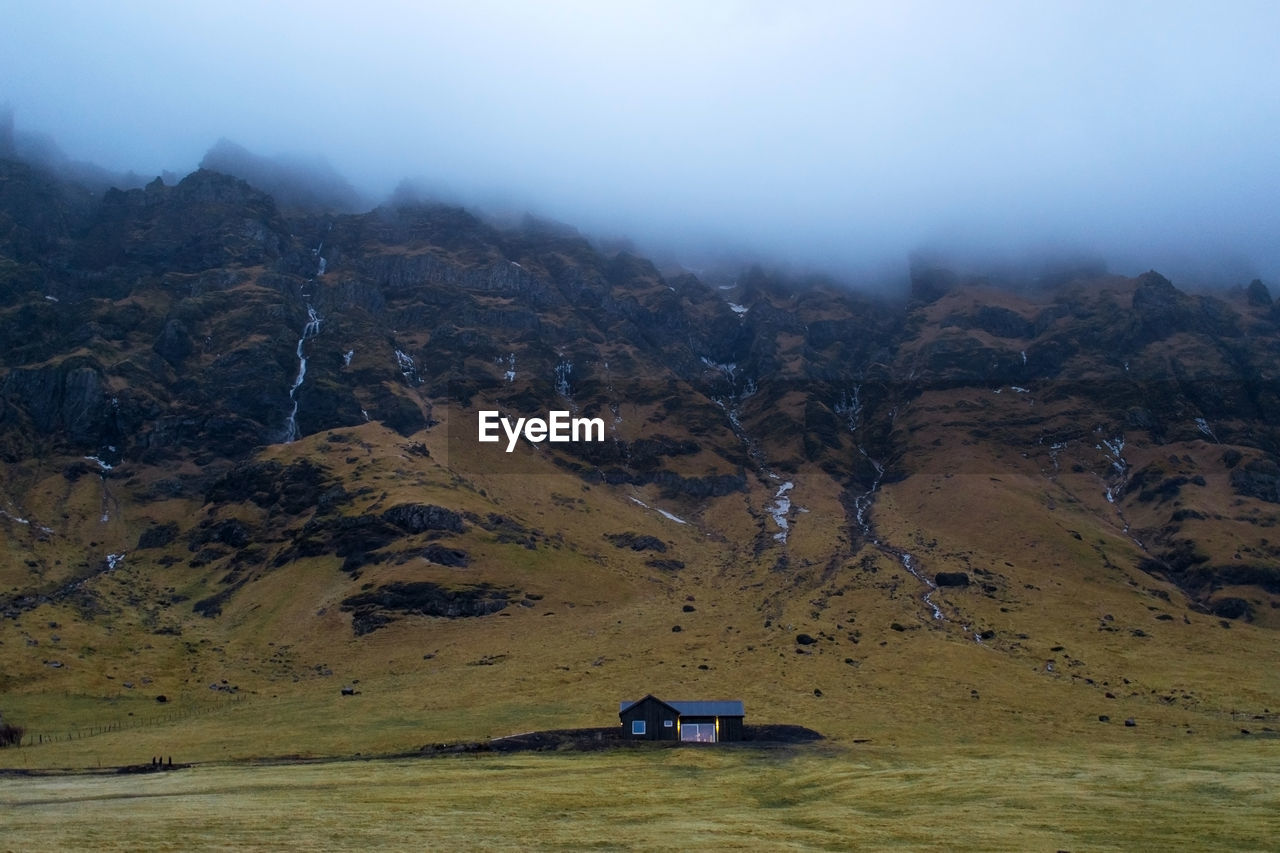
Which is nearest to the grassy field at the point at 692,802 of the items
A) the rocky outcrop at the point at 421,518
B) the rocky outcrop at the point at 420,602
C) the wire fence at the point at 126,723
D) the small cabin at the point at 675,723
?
the small cabin at the point at 675,723

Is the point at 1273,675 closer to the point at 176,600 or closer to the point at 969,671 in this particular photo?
the point at 969,671

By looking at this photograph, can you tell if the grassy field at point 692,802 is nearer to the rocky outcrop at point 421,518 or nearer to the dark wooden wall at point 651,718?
the dark wooden wall at point 651,718

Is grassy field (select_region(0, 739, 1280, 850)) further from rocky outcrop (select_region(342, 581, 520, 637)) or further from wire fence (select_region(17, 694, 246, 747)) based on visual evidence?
rocky outcrop (select_region(342, 581, 520, 637))

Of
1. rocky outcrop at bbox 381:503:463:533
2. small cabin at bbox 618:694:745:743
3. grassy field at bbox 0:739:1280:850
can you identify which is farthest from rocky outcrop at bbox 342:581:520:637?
grassy field at bbox 0:739:1280:850

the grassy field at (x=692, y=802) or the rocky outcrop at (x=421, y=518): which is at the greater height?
the rocky outcrop at (x=421, y=518)

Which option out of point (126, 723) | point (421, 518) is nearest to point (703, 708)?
point (126, 723)
